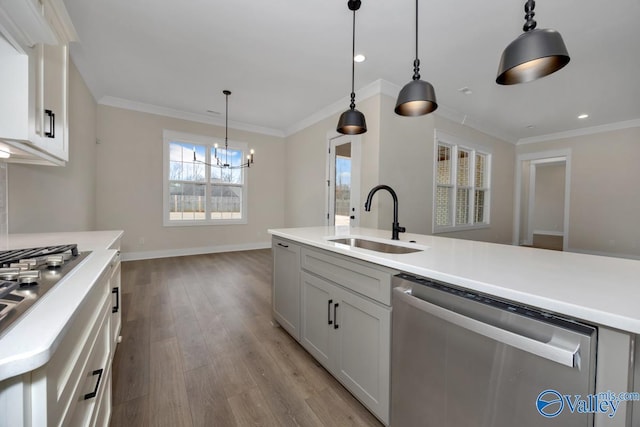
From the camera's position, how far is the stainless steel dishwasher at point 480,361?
71 centimetres

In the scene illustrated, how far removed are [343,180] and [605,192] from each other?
235 inches

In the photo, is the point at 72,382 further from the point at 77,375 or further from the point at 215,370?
the point at 215,370

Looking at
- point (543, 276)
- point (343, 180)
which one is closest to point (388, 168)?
point (343, 180)

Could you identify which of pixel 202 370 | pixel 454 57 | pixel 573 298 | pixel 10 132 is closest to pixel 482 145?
pixel 454 57

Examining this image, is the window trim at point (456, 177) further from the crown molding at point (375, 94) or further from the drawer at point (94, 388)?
the drawer at point (94, 388)

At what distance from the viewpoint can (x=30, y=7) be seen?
1018 millimetres

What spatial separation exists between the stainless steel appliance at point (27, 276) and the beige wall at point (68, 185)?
1320 mm

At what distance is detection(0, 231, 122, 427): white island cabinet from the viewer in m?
0.51

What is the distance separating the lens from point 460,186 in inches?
204

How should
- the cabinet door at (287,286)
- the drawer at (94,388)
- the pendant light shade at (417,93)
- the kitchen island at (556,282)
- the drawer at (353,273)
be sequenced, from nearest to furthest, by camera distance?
the kitchen island at (556,282) < the drawer at (94,388) < the drawer at (353,273) < the pendant light shade at (417,93) < the cabinet door at (287,286)

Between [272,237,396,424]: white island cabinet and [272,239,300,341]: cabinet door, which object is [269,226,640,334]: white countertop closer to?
[272,237,396,424]: white island cabinet

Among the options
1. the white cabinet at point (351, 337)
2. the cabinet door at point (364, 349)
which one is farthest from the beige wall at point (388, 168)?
the cabinet door at point (364, 349)

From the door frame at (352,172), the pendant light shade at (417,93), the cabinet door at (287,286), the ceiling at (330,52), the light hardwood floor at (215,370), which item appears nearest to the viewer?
the light hardwood floor at (215,370)

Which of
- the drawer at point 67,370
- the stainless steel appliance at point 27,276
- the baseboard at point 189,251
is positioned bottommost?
the baseboard at point 189,251
